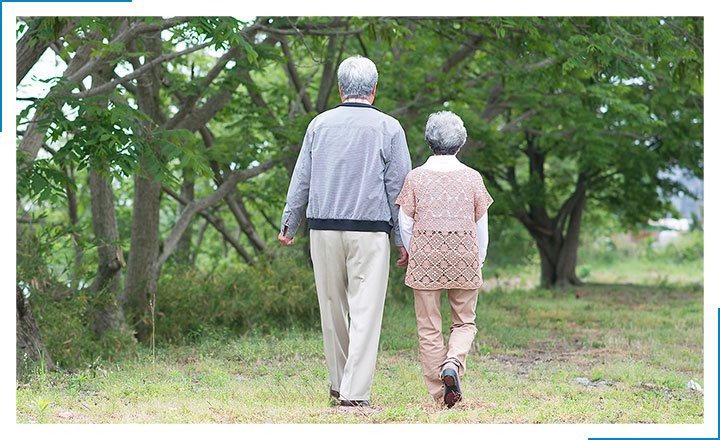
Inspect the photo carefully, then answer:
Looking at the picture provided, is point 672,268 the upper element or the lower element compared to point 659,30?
lower

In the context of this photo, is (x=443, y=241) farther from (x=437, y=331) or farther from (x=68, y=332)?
(x=68, y=332)

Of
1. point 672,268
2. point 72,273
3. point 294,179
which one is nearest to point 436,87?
point 72,273

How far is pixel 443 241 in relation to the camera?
4.30 metres

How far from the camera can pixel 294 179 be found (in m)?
4.44

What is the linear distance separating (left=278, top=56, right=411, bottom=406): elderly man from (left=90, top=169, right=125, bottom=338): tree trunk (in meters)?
4.08

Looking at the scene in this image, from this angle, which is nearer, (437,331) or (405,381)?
(437,331)

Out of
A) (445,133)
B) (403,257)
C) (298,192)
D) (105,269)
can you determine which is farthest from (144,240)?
(445,133)

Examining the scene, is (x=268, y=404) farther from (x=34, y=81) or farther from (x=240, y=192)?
(x=240, y=192)

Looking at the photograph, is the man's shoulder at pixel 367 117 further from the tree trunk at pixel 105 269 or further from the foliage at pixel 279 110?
the tree trunk at pixel 105 269

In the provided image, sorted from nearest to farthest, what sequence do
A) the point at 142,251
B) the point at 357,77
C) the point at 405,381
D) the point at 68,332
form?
the point at 357,77 < the point at 405,381 < the point at 68,332 < the point at 142,251

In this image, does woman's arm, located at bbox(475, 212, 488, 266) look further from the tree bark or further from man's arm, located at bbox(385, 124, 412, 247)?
the tree bark

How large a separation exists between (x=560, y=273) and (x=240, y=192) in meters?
8.86

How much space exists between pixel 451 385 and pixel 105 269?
5.59 m

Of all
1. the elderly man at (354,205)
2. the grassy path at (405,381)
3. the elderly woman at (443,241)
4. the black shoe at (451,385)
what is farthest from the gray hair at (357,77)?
the grassy path at (405,381)
